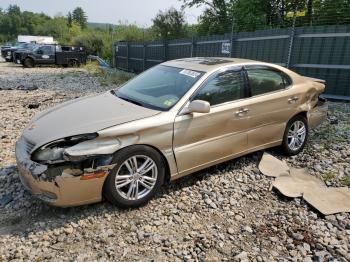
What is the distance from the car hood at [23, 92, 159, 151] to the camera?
11.2 ft

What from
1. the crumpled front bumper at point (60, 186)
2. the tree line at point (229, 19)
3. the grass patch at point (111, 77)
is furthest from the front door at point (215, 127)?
the grass patch at point (111, 77)

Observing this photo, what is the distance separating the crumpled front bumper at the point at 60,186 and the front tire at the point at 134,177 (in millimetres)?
140

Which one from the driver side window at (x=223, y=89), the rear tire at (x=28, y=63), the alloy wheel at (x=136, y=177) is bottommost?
the rear tire at (x=28, y=63)

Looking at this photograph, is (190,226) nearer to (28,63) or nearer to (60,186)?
(60,186)

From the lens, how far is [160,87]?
4.32 meters

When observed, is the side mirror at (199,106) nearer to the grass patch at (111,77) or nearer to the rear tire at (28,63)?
the grass patch at (111,77)

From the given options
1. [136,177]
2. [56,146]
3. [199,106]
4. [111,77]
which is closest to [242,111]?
[199,106]

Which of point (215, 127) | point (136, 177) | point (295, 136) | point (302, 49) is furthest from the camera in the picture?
point (302, 49)

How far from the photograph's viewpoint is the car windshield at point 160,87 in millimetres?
3986

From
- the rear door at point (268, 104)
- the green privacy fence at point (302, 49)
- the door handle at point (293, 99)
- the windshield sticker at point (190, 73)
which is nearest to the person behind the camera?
the windshield sticker at point (190, 73)

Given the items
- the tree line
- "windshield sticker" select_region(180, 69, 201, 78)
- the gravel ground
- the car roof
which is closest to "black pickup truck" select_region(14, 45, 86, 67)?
the tree line

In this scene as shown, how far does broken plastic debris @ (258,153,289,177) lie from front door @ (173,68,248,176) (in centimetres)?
48

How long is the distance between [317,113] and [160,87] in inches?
112

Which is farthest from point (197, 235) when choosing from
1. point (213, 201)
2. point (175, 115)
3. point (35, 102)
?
point (35, 102)
